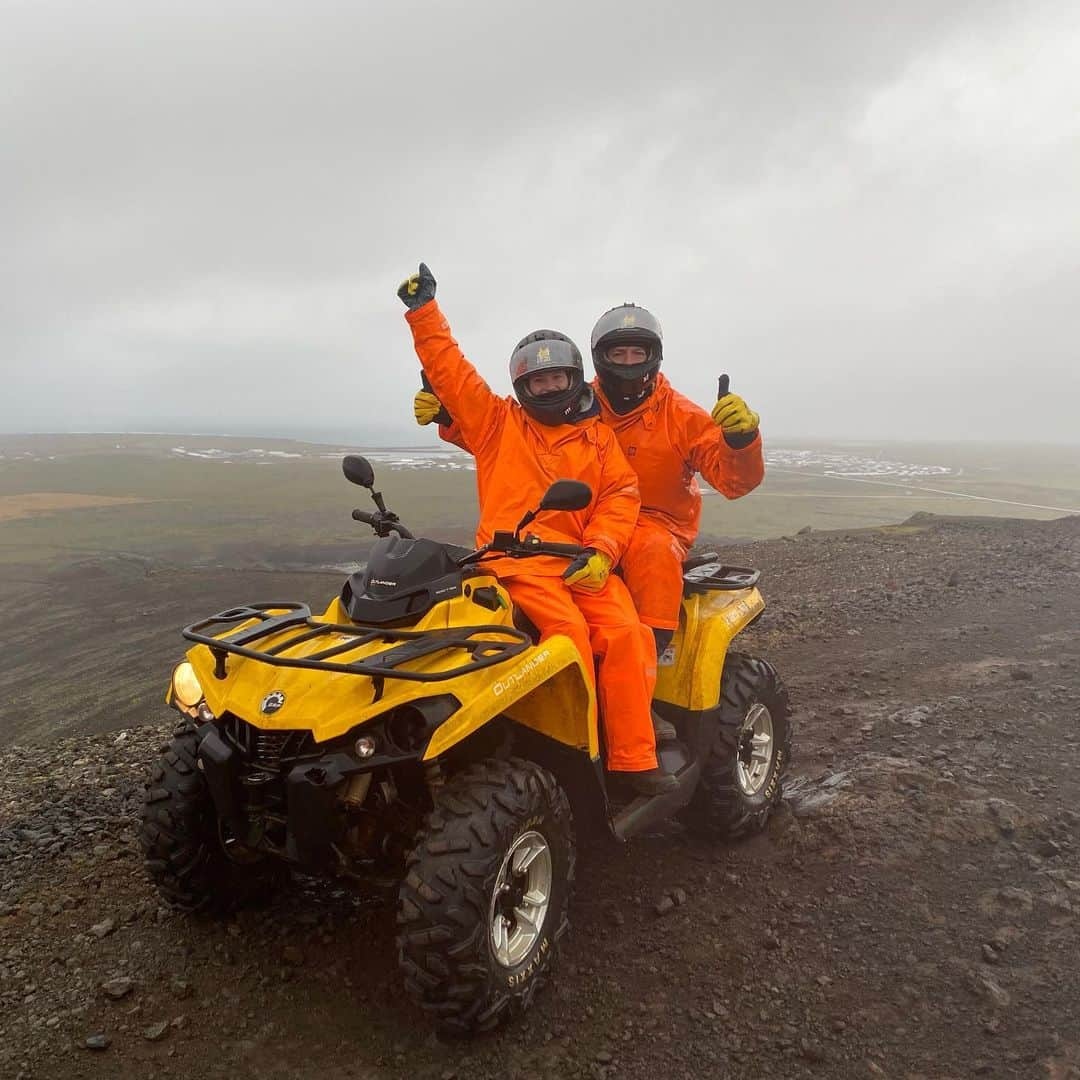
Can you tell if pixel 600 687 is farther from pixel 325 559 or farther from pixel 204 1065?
pixel 325 559

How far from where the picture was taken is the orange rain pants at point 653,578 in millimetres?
4191

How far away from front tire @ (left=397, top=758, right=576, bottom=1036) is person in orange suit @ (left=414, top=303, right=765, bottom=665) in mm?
1961

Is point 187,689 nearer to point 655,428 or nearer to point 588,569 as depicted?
point 588,569

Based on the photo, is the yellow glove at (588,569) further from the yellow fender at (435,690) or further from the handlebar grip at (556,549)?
the yellow fender at (435,690)

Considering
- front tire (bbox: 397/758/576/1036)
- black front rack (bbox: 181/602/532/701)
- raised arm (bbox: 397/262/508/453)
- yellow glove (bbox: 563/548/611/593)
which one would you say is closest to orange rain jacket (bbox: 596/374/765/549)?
raised arm (bbox: 397/262/508/453)

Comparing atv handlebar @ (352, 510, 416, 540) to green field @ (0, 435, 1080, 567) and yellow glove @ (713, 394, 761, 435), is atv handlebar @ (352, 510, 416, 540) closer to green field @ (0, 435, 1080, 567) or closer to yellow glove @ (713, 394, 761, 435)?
yellow glove @ (713, 394, 761, 435)

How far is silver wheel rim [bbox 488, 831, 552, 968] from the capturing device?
307 centimetres

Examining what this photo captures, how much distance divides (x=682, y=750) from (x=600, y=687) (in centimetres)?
77

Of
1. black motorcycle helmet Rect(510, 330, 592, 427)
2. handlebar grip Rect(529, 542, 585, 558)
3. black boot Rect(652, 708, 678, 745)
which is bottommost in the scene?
black boot Rect(652, 708, 678, 745)

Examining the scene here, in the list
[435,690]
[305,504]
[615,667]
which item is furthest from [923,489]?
[435,690]

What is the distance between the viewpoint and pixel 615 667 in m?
3.65

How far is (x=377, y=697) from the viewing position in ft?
9.29

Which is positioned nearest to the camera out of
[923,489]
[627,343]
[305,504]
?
[627,343]

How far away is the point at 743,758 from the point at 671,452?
183 centimetres
